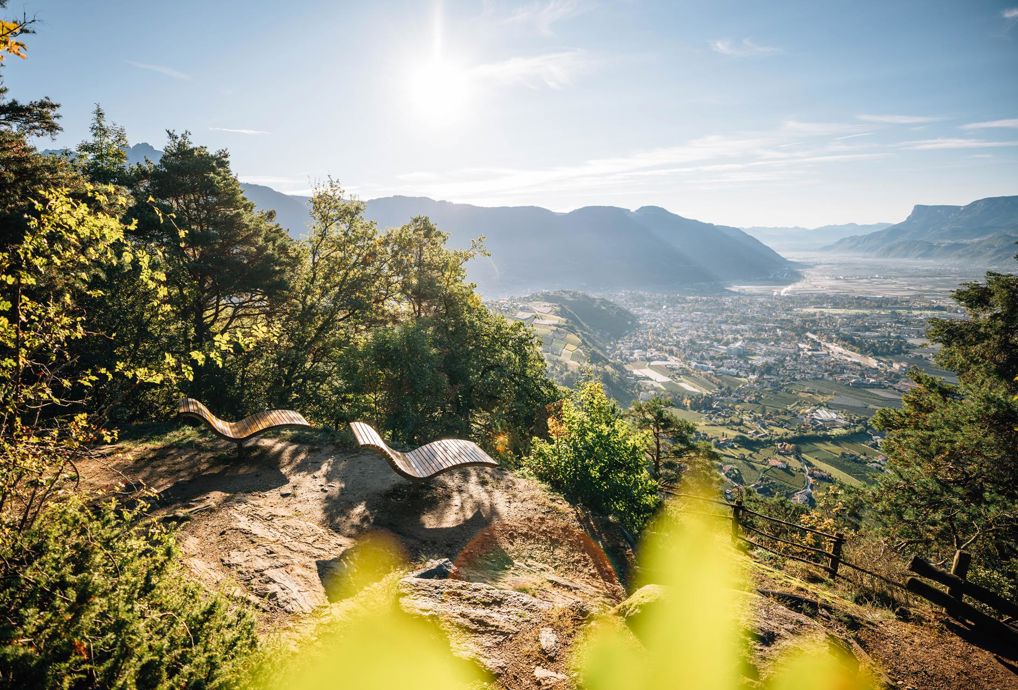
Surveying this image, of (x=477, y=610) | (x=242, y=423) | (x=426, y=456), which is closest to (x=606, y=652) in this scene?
(x=477, y=610)

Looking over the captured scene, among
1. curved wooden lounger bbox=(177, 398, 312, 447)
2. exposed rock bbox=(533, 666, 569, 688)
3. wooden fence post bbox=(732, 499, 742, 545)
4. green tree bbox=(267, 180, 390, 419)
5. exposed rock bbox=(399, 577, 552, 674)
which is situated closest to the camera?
exposed rock bbox=(533, 666, 569, 688)

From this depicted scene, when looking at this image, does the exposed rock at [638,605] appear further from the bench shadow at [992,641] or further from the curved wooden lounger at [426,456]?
the bench shadow at [992,641]

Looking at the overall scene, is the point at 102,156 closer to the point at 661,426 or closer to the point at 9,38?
the point at 9,38

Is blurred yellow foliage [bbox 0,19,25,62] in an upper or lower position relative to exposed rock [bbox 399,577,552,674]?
upper

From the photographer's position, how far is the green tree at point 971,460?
531 inches

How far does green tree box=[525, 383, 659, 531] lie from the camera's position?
35.8 ft

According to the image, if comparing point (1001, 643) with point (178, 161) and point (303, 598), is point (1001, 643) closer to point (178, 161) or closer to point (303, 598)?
point (303, 598)

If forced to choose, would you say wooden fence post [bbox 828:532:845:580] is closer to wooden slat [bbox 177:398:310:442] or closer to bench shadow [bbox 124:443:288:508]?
bench shadow [bbox 124:443:288:508]

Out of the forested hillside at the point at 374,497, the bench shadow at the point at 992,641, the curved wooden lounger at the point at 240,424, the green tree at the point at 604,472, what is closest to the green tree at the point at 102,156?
the forested hillside at the point at 374,497

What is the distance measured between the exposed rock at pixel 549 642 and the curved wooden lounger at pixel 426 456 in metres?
4.50

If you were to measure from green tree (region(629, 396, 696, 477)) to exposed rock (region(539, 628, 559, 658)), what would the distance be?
1841 centimetres

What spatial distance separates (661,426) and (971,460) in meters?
11.6

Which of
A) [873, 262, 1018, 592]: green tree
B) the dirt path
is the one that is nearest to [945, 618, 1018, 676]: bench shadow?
[873, 262, 1018, 592]: green tree

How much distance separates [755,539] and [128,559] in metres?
16.4
